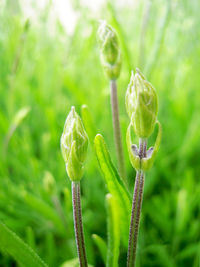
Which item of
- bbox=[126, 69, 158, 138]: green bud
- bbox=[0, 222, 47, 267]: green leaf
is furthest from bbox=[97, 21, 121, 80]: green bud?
bbox=[0, 222, 47, 267]: green leaf

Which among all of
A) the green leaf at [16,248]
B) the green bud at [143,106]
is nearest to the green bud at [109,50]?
the green bud at [143,106]

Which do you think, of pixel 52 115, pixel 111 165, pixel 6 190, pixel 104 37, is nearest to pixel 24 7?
pixel 52 115

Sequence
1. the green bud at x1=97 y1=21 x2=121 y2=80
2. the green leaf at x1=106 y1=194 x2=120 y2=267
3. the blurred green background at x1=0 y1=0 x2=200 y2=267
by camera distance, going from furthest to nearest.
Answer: the blurred green background at x1=0 y1=0 x2=200 y2=267, the green bud at x1=97 y1=21 x2=121 y2=80, the green leaf at x1=106 y1=194 x2=120 y2=267

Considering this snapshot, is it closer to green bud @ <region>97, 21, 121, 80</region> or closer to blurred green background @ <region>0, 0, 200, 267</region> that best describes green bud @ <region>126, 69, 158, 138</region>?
green bud @ <region>97, 21, 121, 80</region>

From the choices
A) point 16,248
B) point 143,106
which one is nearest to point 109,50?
point 143,106

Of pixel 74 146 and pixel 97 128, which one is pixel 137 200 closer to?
pixel 74 146

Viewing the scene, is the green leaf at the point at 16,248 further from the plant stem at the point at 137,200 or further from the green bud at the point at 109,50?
the green bud at the point at 109,50
